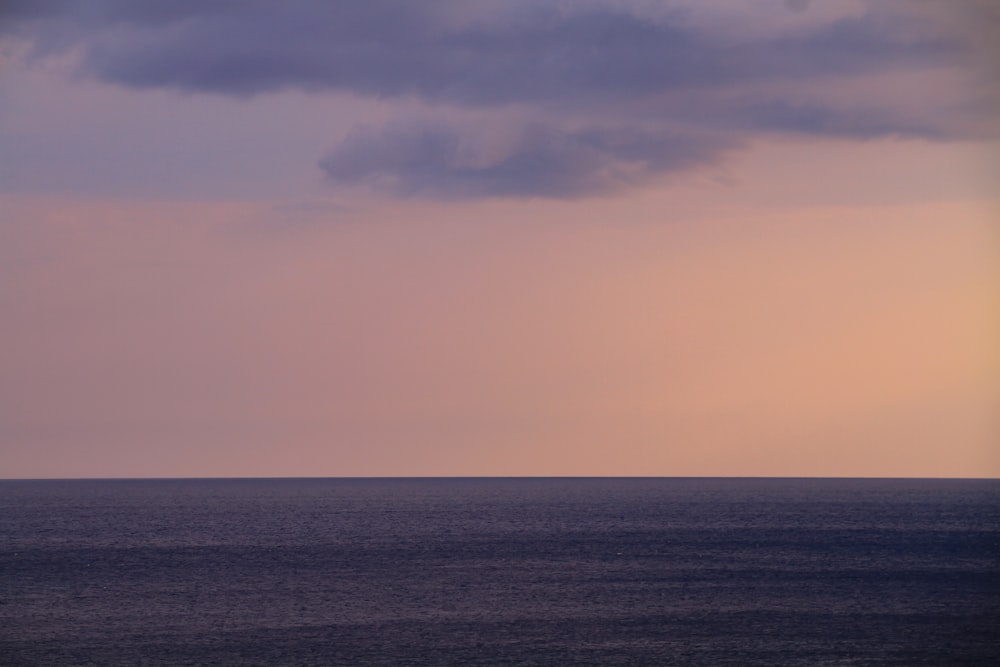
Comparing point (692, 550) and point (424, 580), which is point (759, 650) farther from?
point (692, 550)

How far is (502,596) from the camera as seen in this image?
69.2 metres

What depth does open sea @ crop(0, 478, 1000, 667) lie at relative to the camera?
5181 cm

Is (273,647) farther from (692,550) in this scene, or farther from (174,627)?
(692,550)

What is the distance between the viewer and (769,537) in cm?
12069

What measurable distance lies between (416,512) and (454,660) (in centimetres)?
13142

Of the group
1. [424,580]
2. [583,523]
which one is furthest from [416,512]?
[424,580]

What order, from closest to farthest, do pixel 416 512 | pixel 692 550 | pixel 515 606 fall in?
pixel 515 606 < pixel 692 550 < pixel 416 512

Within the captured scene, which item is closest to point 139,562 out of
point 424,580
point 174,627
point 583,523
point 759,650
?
point 424,580

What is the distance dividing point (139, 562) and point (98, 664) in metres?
46.0

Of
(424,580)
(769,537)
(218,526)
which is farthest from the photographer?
(218,526)

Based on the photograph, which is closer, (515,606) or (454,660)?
(454,660)

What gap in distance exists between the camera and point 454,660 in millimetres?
49000

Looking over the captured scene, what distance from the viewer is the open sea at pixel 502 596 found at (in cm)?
5181

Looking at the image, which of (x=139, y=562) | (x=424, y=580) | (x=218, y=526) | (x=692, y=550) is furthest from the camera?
(x=218, y=526)
